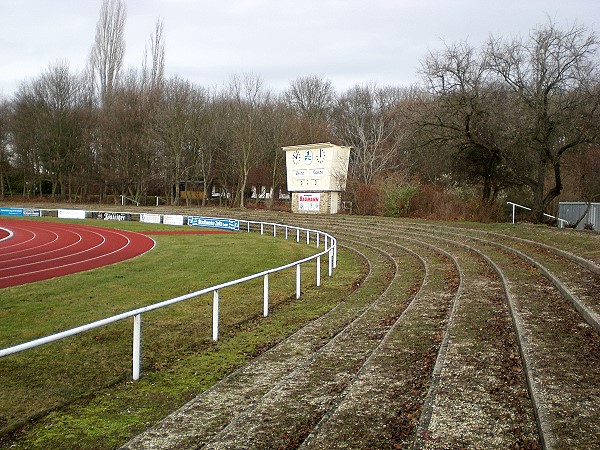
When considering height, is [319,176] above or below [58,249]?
above

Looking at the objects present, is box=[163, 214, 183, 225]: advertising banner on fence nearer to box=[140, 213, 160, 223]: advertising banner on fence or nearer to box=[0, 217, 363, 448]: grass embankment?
box=[140, 213, 160, 223]: advertising banner on fence

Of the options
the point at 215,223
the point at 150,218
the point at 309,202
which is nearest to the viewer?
the point at 215,223

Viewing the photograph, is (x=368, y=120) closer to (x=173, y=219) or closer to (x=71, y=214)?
(x=173, y=219)

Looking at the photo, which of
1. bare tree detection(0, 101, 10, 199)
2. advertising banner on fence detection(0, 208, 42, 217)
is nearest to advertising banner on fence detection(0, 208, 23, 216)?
advertising banner on fence detection(0, 208, 42, 217)

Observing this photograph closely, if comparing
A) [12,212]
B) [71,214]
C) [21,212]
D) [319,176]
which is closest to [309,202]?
[319,176]

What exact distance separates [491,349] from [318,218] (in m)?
29.4

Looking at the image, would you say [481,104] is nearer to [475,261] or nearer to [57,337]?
[475,261]

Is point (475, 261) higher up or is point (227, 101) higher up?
point (227, 101)

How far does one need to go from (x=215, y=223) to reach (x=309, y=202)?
7.64 metres

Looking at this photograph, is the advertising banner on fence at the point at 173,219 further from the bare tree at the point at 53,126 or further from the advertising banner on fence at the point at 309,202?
the bare tree at the point at 53,126

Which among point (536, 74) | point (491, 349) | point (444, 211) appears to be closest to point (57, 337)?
point (491, 349)

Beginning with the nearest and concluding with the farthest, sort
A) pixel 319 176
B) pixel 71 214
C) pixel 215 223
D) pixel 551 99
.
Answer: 1. pixel 551 99
2. pixel 215 223
3. pixel 319 176
4. pixel 71 214

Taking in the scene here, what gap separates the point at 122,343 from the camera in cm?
856

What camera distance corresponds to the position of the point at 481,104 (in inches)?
993
